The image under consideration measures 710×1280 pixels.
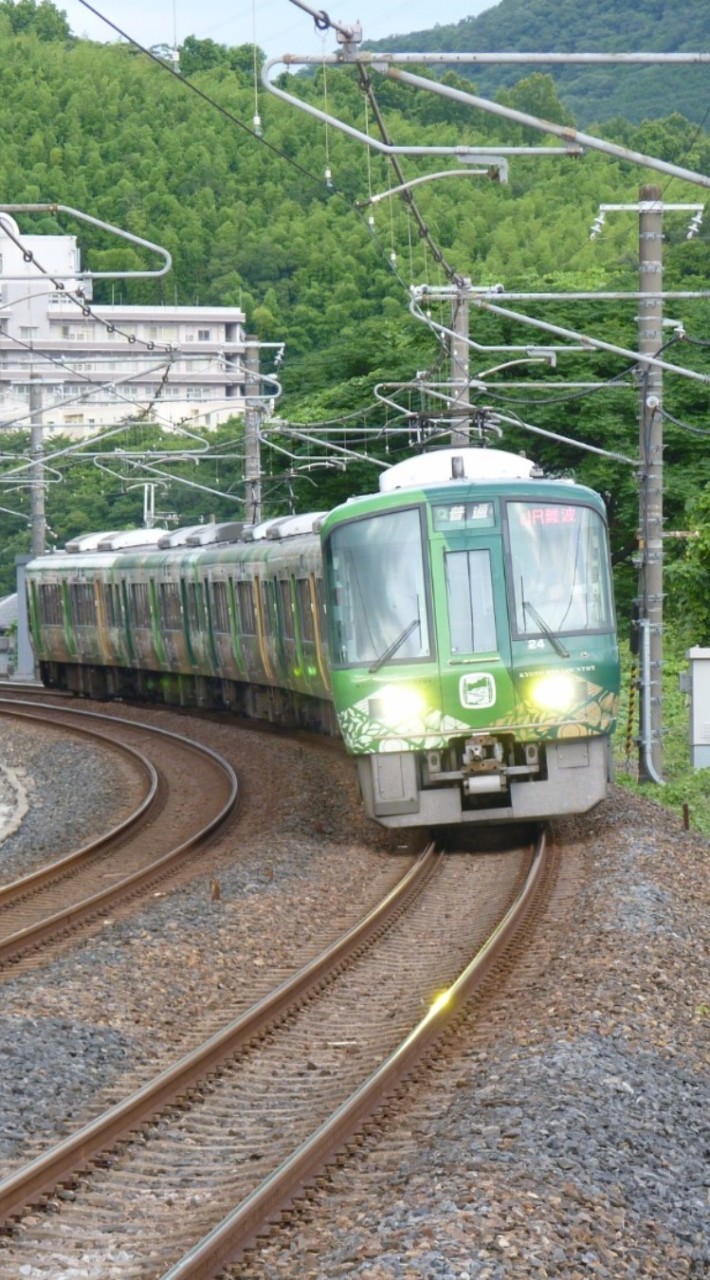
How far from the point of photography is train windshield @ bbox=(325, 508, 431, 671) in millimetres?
15531

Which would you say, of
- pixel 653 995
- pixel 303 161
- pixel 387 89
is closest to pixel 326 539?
pixel 653 995

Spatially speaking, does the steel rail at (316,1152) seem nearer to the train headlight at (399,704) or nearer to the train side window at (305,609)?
the train headlight at (399,704)

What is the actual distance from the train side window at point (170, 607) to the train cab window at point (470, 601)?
16.9 metres

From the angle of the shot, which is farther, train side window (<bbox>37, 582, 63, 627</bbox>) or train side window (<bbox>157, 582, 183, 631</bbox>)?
train side window (<bbox>37, 582, 63, 627</bbox>)

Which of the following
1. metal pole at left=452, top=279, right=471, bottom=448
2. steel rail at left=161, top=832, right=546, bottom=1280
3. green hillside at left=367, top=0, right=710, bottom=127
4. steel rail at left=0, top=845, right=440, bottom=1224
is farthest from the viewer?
green hillside at left=367, top=0, right=710, bottom=127

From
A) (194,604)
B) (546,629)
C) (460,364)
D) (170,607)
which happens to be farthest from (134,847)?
(170,607)

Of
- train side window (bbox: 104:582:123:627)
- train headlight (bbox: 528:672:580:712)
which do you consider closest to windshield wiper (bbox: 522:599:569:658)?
train headlight (bbox: 528:672:580:712)

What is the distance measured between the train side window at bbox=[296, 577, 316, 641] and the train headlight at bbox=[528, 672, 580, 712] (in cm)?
707

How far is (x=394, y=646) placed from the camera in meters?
15.5

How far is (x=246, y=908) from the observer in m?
13.3

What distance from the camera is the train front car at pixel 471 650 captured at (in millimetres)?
15438

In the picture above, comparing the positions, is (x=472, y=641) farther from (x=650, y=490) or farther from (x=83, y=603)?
(x=83, y=603)

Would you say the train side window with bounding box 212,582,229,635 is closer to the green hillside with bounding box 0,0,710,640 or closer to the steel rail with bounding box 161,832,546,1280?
the green hillside with bounding box 0,0,710,640

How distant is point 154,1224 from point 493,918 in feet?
20.9
